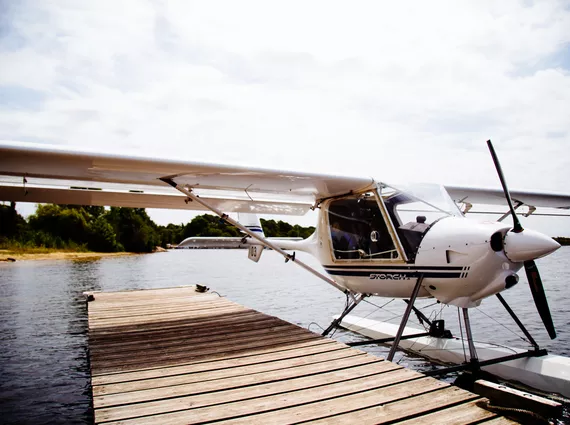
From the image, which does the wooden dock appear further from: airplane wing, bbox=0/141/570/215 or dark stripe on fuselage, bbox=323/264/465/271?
airplane wing, bbox=0/141/570/215

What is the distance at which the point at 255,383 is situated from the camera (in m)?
3.26

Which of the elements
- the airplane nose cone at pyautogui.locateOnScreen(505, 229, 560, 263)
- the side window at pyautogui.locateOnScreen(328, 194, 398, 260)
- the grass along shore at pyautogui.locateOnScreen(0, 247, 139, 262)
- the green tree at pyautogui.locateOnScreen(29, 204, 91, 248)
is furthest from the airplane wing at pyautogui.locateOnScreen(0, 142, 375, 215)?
the green tree at pyautogui.locateOnScreen(29, 204, 91, 248)

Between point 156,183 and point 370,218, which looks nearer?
point 370,218

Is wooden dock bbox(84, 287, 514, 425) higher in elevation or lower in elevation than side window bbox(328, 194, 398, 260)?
lower

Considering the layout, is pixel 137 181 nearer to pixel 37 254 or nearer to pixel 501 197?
pixel 501 197

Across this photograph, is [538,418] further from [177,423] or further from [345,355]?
[177,423]

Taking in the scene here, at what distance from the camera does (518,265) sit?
425 centimetres

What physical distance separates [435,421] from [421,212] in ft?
9.54

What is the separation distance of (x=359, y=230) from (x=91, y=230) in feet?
158

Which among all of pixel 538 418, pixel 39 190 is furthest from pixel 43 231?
pixel 538 418

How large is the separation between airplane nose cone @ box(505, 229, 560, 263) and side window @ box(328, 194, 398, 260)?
1338mm

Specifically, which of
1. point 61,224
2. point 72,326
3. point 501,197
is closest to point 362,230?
point 501,197

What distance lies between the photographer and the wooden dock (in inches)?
104

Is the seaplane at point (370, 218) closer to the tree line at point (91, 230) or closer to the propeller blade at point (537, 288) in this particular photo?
the propeller blade at point (537, 288)
